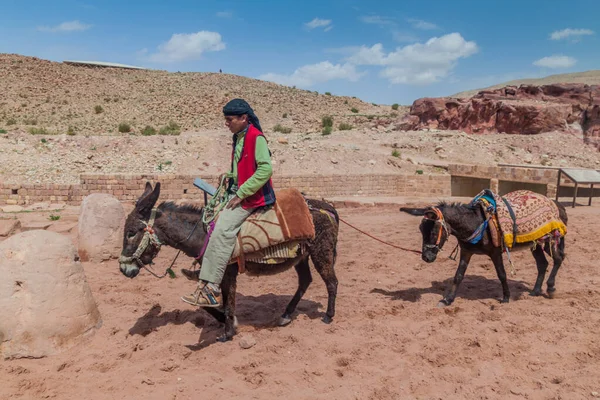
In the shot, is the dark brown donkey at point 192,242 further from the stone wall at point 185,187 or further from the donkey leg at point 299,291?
the stone wall at point 185,187

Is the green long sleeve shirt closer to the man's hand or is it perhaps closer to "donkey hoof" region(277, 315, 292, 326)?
the man's hand

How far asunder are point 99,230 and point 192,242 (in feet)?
13.2

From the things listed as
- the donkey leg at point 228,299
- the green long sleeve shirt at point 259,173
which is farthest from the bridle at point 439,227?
the donkey leg at point 228,299

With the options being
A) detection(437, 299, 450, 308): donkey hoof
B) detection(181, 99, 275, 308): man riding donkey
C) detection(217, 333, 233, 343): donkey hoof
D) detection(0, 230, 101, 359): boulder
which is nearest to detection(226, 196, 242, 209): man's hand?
detection(181, 99, 275, 308): man riding donkey

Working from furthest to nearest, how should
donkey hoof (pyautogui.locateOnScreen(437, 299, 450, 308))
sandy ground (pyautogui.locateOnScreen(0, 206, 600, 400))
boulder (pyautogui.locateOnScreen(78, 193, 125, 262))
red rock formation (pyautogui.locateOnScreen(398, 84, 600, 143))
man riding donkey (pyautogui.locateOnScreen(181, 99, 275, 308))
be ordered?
red rock formation (pyautogui.locateOnScreen(398, 84, 600, 143)), boulder (pyautogui.locateOnScreen(78, 193, 125, 262)), donkey hoof (pyautogui.locateOnScreen(437, 299, 450, 308)), man riding donkey (pyautogui.locateOnScreen(181, 99, 275, 308)), sandy ground (pyautogui.locateOnScreen(0, 206, 600, 400))

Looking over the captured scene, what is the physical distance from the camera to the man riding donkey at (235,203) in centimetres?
431

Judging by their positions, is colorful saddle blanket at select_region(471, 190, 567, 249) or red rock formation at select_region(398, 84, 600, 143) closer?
colorful saddle blanket at select_region(471, 190, 567, 249)

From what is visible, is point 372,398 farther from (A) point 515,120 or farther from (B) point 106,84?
(B) point 106,84

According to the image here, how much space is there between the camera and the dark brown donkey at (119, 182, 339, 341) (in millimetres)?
4441

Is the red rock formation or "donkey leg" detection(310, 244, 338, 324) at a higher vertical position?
the red rock formation

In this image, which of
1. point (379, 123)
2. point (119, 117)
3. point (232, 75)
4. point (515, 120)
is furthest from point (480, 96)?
point (232, 75)

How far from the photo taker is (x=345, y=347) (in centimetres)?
454

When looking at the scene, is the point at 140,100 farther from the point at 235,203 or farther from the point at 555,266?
the point at 555,266

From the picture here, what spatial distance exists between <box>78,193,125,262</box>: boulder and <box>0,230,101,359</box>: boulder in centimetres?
334
